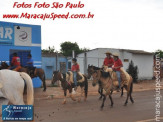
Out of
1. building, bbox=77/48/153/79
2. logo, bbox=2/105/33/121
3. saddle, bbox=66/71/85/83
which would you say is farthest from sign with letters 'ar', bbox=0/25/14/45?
logo, bbox=2/105/33/121

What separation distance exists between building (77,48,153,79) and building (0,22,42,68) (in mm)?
12348

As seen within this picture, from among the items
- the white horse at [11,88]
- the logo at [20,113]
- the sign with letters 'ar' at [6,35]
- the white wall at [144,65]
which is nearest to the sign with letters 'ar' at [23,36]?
the sign with letters 'ar' at [6,35]

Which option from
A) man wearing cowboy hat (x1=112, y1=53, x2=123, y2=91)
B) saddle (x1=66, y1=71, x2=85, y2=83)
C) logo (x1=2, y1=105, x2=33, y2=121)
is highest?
man wearing cowboy hat (x1=112, y1=53, x2=123, y2=91)

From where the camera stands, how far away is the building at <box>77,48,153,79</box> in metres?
34.0

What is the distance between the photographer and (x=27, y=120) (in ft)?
18.3

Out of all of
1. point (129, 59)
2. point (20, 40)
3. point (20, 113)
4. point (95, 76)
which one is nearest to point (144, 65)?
point (129, 59)

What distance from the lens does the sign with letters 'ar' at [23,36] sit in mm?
20656

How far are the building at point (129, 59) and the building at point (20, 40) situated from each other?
12348mm

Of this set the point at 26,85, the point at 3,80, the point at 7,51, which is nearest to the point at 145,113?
the point at 26,85

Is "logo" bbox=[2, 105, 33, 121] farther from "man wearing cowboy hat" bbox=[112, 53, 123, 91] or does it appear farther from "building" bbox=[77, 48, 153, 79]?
"building" bbox=[77, 48, 153, 79]

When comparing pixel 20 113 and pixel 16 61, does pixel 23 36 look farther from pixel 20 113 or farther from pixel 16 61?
pixel 20 113

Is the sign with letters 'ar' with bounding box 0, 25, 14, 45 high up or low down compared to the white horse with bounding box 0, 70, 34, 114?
up

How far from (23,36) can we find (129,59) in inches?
678

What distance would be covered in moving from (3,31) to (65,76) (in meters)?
7.77
